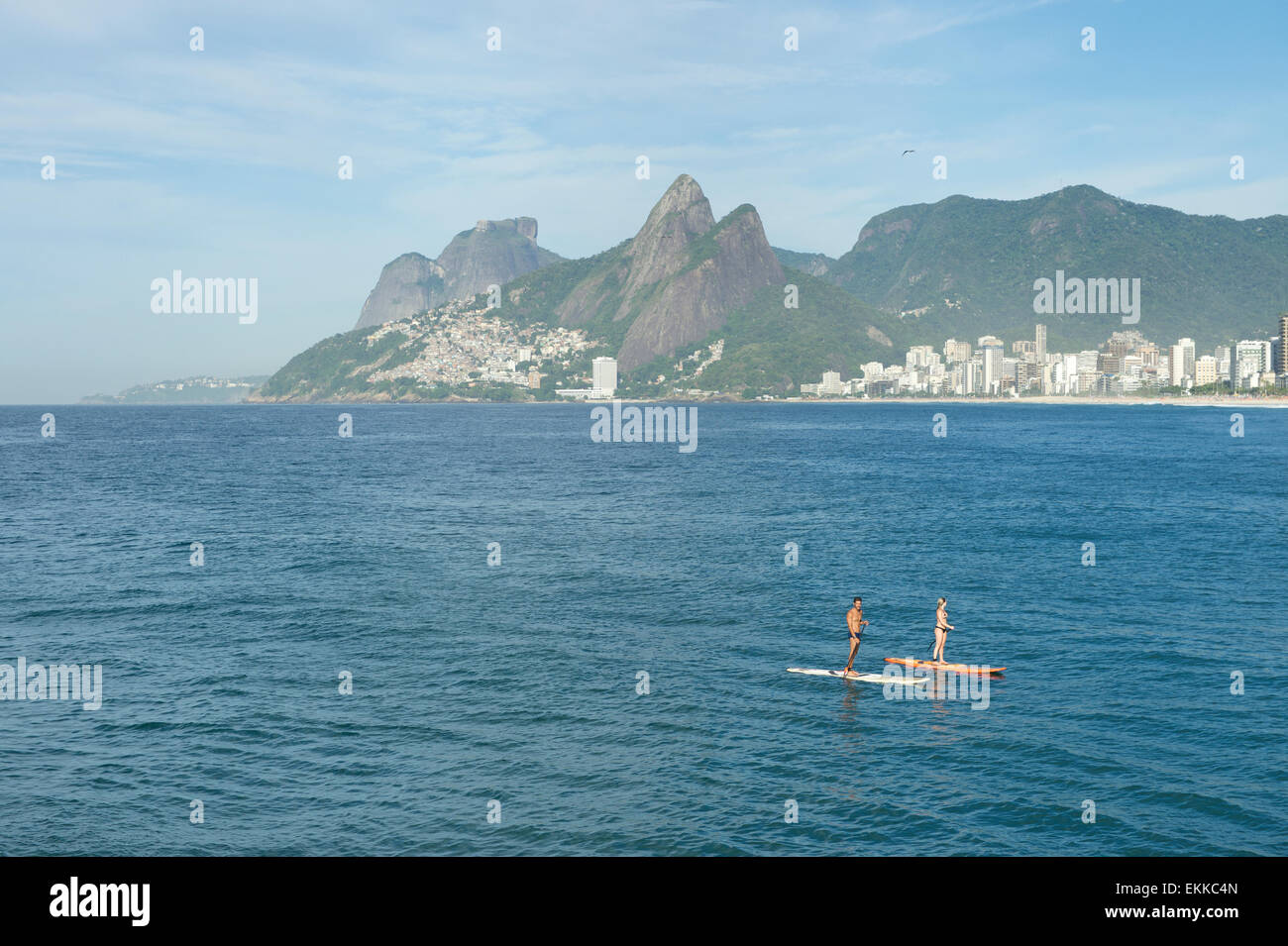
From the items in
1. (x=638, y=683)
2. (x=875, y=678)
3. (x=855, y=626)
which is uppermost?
(x=855, y=626)

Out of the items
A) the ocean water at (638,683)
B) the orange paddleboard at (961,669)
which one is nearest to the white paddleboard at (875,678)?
the ocean water at (638,683)

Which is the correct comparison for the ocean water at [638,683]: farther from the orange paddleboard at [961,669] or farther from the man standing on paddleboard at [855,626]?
the man standing on paddleboard at [855,626]

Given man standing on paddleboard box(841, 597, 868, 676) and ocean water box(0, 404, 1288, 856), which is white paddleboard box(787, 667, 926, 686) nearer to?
man standing on paddleboard box(841, 597, 868, 676)

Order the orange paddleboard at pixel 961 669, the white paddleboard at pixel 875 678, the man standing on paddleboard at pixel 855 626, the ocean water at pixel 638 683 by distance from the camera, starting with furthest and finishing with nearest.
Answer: the man standing on paddleboard at pixel 855 626
the orange paddleboard at pixel 961 669
the white paddleboard at pixel 875 678
the ocean water at pixel 638 683

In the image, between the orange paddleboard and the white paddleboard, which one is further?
the orange paddleboard

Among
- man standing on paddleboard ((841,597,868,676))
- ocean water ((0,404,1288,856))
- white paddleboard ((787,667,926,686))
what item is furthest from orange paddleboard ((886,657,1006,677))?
man standing on paddleboard ((841,597,868,676))

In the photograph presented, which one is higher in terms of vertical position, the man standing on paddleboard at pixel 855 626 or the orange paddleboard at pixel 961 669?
the man standing on paddleboard at pixel 855 626

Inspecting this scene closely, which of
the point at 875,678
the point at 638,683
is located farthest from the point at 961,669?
the point at 638,683

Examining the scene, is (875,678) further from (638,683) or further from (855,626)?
(638,683)
